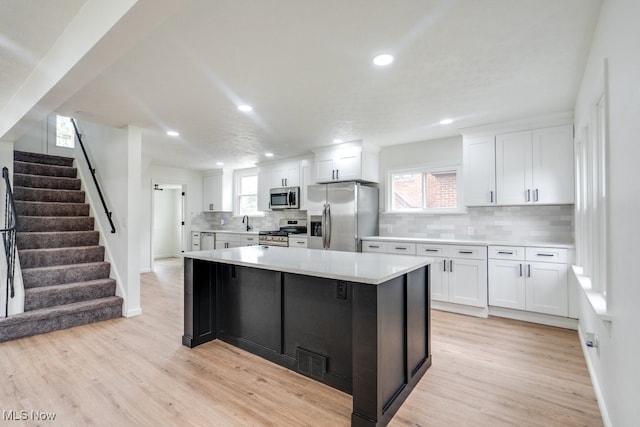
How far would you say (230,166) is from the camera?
7453mm

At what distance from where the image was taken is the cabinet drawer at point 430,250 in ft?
13.8

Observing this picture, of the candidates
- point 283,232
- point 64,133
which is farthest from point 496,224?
point 64,133

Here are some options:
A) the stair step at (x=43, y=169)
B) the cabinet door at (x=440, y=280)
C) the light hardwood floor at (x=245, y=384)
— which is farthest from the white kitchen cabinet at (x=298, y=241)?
the stair step at (x=43, y=169)

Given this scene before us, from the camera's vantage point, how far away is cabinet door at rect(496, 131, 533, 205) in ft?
12.7

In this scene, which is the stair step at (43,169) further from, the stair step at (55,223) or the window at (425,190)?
the window at (425,190)

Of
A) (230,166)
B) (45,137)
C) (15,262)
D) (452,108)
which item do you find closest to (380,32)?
(452,108)

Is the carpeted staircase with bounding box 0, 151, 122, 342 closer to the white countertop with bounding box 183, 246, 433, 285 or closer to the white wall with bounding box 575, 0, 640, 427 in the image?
the white countertop with bounding box 183, 246, 433, 285

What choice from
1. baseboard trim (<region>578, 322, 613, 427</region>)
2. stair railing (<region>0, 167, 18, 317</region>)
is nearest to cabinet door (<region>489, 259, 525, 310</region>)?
baseboard trim (<region>578, 322, 613, 427</region>)

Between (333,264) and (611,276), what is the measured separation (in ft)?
5.29

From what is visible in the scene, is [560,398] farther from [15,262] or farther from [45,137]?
[45,137]

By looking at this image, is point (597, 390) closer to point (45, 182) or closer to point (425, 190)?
point (425, 190)

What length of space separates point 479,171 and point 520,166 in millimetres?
472

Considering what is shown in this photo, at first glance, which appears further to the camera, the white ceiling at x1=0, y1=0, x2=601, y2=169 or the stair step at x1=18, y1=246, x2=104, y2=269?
the stair step at x1=18, y1=246, x2=104, y2=269

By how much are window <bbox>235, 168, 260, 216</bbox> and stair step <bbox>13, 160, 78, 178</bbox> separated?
327 centimetres
